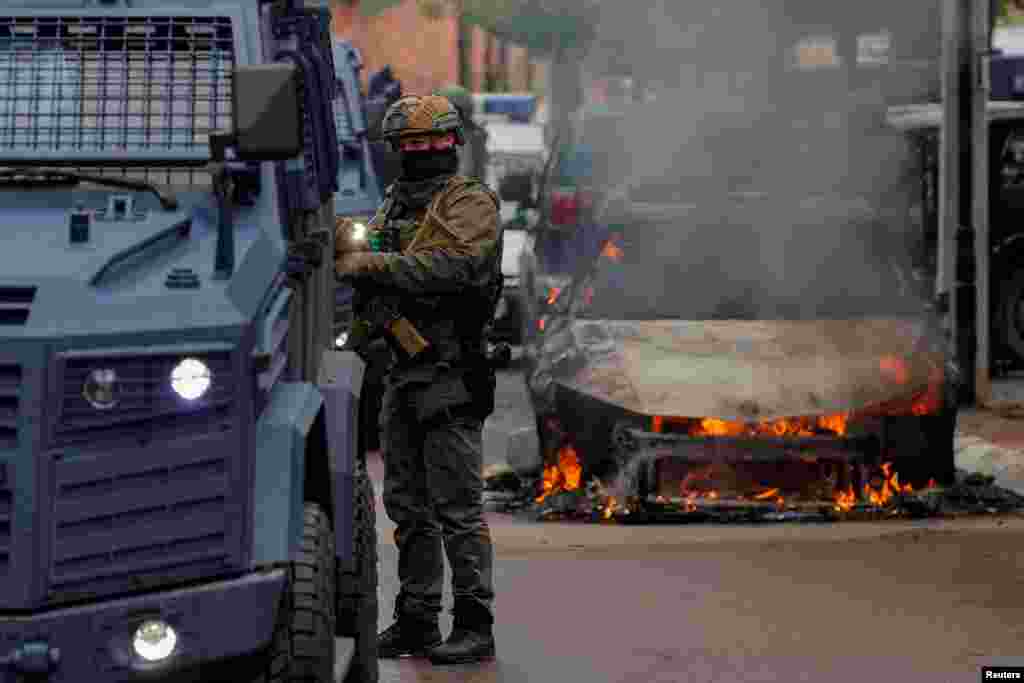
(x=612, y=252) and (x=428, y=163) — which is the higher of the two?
(x=428, y=163)

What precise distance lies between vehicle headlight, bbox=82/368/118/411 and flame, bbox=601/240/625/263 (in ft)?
25.5

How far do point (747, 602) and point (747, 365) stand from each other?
2.55 metres

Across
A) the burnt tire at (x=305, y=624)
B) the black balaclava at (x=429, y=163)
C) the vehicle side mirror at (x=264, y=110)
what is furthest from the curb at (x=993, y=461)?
the vehicle side mirror at (x=264, y=110)

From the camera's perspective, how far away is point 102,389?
5793 millimetres

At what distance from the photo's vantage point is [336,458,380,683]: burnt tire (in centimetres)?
724

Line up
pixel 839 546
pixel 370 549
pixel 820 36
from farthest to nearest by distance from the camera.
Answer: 1. pixel 820 36
2. pixel 839 546
3. pixel 370 549

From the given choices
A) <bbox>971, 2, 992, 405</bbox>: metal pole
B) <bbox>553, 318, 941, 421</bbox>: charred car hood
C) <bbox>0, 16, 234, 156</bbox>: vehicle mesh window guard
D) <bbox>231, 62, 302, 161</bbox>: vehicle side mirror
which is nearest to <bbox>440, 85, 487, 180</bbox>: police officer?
<bbox>971, 2, 992, 405</bbox>: metal pole

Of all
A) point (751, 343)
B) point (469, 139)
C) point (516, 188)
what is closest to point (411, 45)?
point (469, 139)

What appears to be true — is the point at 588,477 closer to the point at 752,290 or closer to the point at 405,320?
the point at 752,290

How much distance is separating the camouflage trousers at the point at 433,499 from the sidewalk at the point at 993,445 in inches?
209

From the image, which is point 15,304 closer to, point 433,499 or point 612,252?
point 433,499

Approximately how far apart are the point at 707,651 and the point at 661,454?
2.87 metres

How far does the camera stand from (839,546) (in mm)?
11227

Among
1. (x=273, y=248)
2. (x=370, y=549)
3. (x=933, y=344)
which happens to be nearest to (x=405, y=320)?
(x=370, y=549)
